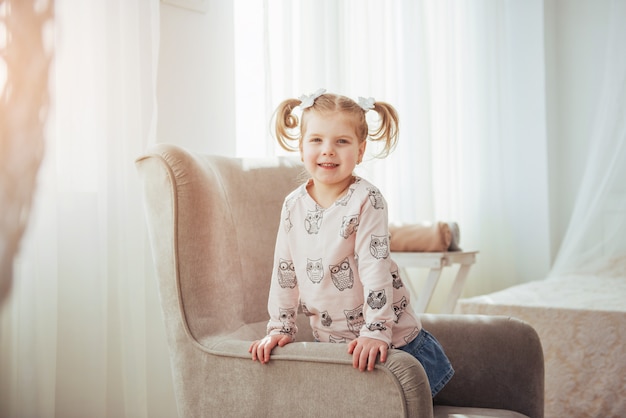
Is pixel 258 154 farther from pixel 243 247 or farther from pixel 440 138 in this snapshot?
pixel 440 138

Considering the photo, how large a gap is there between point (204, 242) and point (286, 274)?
0.57ft

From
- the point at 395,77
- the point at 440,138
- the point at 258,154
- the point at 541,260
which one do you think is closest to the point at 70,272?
the point at 258,154

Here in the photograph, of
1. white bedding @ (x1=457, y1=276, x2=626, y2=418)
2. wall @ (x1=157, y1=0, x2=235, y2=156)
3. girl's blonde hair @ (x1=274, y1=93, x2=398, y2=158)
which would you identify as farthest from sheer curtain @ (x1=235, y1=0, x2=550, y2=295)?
girl's blonde hair @ (x1=274, y1=93, x2=398, y2=158)

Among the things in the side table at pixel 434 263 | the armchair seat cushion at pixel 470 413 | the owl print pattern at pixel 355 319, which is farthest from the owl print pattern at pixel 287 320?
the side table at pixel 434 263

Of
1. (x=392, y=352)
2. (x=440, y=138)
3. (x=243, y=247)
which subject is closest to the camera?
(x=392, y=352)

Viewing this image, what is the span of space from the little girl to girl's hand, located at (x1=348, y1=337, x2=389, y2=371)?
17cm

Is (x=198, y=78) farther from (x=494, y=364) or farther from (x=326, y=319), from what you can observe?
(x=494, y=364)

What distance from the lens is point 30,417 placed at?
167cm

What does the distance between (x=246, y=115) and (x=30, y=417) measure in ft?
4.19

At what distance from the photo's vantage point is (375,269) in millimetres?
1212

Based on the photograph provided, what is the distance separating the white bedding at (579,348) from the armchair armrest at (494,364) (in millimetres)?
930

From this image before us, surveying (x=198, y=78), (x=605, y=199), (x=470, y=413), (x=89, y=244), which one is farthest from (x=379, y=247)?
(x=605, y=199)

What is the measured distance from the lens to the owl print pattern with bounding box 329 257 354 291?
129 centimetres

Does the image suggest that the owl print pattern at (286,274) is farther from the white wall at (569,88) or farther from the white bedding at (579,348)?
the white wall at (569,88)
